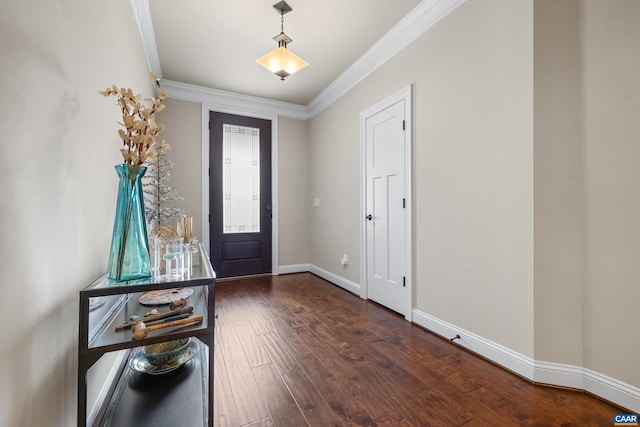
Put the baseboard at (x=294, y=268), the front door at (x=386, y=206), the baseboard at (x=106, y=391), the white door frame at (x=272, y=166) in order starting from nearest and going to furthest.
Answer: the baseboard at (x=106, y=391) < the front door at (x=386, y=206) < the white door frame at (x=272, y=166) < the baseboard at (x=294, y=268)

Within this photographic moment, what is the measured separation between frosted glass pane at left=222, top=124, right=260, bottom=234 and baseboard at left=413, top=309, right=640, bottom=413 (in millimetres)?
3191

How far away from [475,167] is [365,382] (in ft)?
5.29

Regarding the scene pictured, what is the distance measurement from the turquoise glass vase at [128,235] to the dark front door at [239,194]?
2.99m

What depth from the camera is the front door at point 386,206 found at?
261cm

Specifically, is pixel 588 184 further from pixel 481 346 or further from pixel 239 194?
pixel 239 194

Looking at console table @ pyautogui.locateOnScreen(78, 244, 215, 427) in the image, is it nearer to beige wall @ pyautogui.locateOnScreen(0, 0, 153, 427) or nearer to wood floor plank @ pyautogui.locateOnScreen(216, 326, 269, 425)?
beige wall @ pyautogui.locateOnScreen(0, 0, 153, 427)

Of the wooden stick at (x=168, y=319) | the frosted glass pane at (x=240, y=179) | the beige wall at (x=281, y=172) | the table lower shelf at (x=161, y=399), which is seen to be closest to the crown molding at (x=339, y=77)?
the beige wall at (x=281, y=172)

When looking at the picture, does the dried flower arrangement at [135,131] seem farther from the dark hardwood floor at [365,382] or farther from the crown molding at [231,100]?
the crown molding at [231,100]

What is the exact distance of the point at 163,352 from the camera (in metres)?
1.39

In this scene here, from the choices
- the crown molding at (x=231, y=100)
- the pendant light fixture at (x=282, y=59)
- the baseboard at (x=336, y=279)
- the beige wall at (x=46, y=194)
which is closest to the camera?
the beige wall at (x=46, y=194)

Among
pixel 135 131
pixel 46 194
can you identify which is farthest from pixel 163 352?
pixel 135 131

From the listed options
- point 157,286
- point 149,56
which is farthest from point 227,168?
point 157,286

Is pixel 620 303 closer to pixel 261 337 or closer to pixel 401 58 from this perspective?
pixel 261 337

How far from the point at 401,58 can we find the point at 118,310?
115 inches
